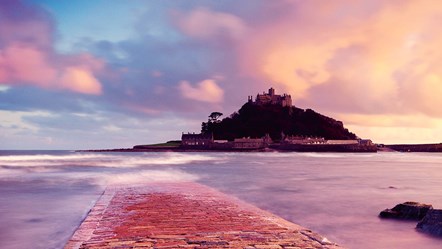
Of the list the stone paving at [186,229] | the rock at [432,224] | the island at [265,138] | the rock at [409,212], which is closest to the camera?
the stone paving at [186,229]

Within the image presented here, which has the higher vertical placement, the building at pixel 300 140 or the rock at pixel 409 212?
the building at pixel 300 140

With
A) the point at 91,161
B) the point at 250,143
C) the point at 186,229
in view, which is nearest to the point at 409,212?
the point at 186,229

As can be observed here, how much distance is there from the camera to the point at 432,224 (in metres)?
10.4

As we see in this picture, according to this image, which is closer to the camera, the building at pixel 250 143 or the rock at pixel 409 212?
the rock at pixel 409 212

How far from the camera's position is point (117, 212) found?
10.9 m

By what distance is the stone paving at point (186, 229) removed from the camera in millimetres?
7000

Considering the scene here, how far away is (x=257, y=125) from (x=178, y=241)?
189 metres

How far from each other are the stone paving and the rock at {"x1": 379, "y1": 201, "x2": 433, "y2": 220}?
185 inches

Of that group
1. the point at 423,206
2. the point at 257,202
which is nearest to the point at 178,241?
the point at 423,206

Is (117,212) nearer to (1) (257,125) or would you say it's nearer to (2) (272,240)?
(2) (272,240)

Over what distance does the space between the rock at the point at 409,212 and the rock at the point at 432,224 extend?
1488 millimetres

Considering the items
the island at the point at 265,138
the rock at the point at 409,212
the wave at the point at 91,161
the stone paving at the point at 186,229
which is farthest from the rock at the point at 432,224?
the island at the point at 265,138

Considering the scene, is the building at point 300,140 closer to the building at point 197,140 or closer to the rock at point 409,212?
the building at point 197,140

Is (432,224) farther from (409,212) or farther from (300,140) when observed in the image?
(300,140)
